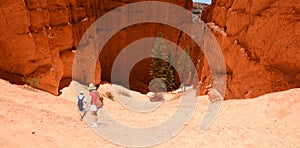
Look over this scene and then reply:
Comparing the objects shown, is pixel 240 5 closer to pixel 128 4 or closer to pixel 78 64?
pixel 78 64

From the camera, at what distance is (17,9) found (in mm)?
14461

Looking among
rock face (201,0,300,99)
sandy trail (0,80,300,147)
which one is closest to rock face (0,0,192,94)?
sandy trail (0,80,300,147)

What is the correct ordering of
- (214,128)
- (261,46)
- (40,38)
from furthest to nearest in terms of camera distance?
1. (40,38)
2. (261,46)
3. (214,128)

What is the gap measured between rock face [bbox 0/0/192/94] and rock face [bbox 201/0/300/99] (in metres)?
10.1

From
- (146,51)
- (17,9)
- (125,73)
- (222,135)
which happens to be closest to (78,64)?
(17,9)

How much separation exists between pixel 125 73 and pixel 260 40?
25.2m

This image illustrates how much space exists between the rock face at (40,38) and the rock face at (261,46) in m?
10.1

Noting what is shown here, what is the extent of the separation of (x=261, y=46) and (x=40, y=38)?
12.3 metres

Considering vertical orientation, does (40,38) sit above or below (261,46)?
below

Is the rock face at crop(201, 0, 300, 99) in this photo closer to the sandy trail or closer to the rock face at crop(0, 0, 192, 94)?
the sandy trail

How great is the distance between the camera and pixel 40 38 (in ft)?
54.4

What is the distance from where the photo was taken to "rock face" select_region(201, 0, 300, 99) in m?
8.16

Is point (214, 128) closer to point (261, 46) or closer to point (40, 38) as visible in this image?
point (261, 46)

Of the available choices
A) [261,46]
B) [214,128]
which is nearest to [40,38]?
[261,46]
